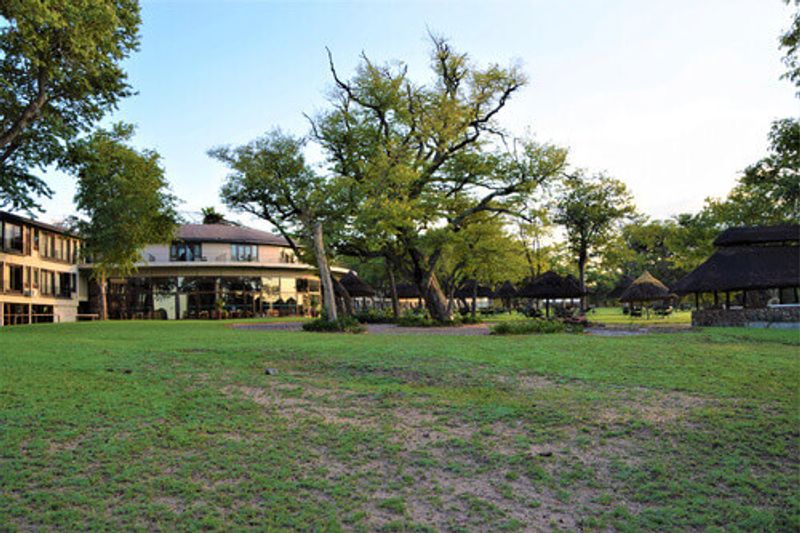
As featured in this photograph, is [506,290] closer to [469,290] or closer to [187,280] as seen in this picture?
[469,290]

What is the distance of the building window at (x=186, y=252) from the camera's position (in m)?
43.7

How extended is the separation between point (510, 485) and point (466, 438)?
1031mm

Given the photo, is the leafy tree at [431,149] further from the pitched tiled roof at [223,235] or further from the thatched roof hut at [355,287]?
the pitched tiled roof at [223,235]

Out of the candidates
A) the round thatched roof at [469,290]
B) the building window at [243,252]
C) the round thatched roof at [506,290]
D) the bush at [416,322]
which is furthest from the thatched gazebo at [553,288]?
the building window at [243,252]

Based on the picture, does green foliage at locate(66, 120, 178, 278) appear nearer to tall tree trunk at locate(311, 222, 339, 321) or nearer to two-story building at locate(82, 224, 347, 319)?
tall tree trunk at locate(311, 222, 339, 321)

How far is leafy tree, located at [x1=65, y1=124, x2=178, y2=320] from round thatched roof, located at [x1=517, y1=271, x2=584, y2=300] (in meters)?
18.3

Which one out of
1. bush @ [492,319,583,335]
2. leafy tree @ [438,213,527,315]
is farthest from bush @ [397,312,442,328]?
bush @ [492,319,583,335]

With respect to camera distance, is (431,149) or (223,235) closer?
(431,149)

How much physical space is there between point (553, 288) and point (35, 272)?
34.7 m

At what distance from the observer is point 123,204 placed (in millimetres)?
25375

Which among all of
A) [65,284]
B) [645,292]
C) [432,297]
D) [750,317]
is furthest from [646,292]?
[65,284]

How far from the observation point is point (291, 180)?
24.1 m

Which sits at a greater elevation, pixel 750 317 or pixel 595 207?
pixel 595 207

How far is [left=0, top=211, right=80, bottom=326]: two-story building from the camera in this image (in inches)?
1371
